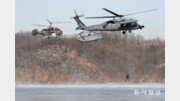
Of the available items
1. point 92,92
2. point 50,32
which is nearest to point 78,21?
point 50,32

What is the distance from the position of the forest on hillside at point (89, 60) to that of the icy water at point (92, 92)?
0.48 metres

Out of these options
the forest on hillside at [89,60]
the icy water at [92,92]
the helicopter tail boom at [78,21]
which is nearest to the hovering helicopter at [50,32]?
the forest on hillside at [89,60]

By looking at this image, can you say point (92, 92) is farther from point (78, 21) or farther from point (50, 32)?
point (50, 32)

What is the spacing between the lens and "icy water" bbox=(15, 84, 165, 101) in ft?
63.7

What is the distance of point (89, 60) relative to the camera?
24.2 metres

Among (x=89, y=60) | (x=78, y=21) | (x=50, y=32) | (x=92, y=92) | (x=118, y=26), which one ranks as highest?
(x=78, y=21)

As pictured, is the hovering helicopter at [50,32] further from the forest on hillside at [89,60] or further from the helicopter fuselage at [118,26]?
the helicopter fuselage at [118,26]

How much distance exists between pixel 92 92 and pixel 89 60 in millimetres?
3097

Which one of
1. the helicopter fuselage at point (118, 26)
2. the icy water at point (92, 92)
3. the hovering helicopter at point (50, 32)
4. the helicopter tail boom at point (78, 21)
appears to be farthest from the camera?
the hovering helicopter at point (50, 32)

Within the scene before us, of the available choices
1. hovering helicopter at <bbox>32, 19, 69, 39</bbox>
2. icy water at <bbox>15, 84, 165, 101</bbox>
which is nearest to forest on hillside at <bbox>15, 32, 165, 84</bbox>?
hovering helicopter at <bbox>32, 19, 69, 39</bbox>

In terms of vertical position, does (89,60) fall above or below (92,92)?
above

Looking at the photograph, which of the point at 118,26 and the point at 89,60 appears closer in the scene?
the point at 118,26

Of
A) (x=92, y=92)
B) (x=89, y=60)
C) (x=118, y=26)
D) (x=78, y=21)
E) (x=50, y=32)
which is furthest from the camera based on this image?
(x=50, y=32)

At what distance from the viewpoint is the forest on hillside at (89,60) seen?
2348cm
